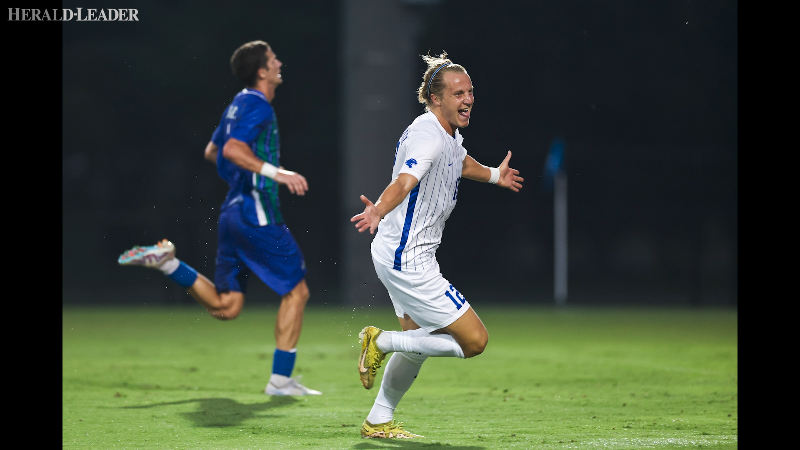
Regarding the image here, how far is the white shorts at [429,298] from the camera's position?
5.05 m

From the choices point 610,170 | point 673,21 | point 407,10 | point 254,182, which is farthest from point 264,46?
point 673,21

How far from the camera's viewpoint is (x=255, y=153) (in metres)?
6.93

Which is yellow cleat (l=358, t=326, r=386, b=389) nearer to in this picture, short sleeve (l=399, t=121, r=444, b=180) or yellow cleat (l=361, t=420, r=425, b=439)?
yellow cleat (l=361, t=420, r=425, b=439)

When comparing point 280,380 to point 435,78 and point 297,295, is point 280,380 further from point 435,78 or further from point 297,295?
point 435,78

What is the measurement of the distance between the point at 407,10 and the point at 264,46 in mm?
9140

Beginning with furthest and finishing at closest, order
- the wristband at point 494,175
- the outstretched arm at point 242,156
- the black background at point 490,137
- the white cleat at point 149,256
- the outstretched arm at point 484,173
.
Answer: the black background at point 490,137 < the white cleat at point 149,256 < the outstretched arm at point 242,156 < the wristband at point 494,175 < the outstretched arm at point 484,173

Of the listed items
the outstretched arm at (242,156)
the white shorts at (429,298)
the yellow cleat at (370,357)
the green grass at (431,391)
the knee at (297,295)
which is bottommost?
the green grass at (431,391)

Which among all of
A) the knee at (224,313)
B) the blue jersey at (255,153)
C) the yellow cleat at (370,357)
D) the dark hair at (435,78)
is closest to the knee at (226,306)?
the knee at (224,313)

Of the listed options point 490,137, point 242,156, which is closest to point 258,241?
point 242,156

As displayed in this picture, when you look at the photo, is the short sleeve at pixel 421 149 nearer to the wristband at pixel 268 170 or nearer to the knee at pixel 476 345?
the knee at pixel 476 345

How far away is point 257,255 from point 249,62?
1436mm

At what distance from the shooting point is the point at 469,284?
2077 cm

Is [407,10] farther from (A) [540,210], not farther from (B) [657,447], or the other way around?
(B) [657,447]

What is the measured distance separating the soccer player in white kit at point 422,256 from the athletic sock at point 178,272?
202cm
